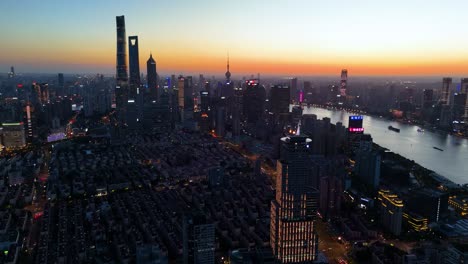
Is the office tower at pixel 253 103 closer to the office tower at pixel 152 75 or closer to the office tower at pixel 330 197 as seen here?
the office tower at pixel 152 75

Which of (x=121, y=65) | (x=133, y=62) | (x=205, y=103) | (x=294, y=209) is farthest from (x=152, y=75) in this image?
(x=294, y=209)

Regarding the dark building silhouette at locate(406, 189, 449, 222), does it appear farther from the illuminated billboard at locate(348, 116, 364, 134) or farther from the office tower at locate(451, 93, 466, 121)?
the office tower at locate(451, 93, 466, 121)

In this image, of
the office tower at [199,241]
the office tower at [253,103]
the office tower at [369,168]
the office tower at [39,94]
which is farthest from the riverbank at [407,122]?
the office tower at [39,94]

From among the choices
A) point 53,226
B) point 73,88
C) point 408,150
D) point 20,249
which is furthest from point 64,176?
point 73,88

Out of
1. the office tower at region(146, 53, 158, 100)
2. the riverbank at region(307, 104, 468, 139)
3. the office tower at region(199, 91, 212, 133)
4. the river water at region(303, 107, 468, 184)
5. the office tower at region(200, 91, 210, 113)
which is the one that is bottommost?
the river water at region(303, 107, 468, 184)

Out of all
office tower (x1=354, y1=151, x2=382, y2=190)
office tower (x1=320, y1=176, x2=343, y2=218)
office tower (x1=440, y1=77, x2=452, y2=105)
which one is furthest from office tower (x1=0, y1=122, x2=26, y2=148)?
office tower (x1=440, y1=77, x2=452, y2=105)

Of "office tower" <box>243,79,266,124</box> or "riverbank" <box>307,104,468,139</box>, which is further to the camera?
"office tower" <box>243,79,266,124</box>
